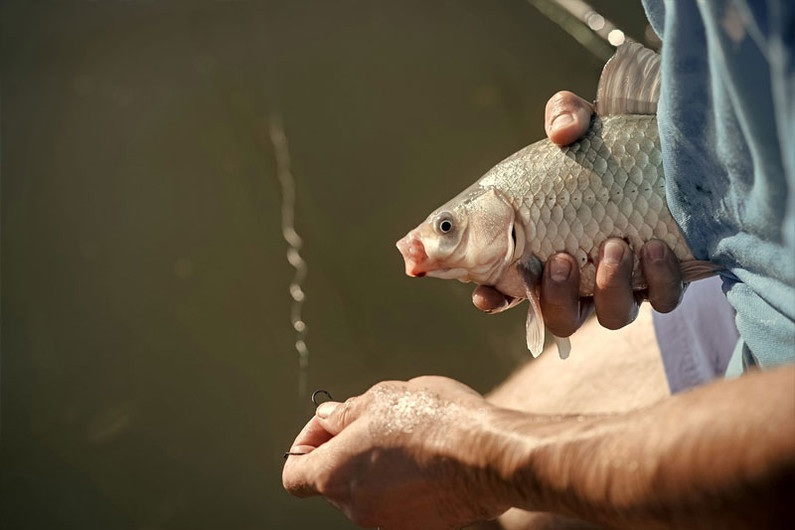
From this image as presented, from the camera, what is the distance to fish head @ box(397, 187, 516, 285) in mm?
1411

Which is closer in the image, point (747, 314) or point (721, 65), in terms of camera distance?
point (721, 65)

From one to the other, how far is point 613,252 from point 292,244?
5.98 ft

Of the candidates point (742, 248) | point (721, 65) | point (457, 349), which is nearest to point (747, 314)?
point (742, 248)

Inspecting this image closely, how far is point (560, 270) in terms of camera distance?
1376 millimetres

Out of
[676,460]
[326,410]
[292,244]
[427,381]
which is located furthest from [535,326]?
[292,244]

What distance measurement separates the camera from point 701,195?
45.2 inches

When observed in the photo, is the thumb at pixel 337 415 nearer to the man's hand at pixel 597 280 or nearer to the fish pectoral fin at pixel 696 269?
the man's hand at pixel 597 280

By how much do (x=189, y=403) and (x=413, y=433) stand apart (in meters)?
1.75

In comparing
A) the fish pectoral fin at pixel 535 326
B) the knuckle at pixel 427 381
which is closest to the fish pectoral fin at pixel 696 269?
the fish pectoral fin at pixel 535 326

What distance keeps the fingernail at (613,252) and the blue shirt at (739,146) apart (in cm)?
12

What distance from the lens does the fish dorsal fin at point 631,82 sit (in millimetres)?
1358

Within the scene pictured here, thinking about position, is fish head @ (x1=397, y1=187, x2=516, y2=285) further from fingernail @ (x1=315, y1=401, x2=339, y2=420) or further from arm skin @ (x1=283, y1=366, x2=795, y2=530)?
fingernail @ (x1=315, y1=401, x2=339, y2=420)

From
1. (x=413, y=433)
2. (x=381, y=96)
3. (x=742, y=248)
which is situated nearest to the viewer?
(x=742, y=248)

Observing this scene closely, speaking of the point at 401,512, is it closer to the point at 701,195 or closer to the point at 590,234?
the point at 590,234
